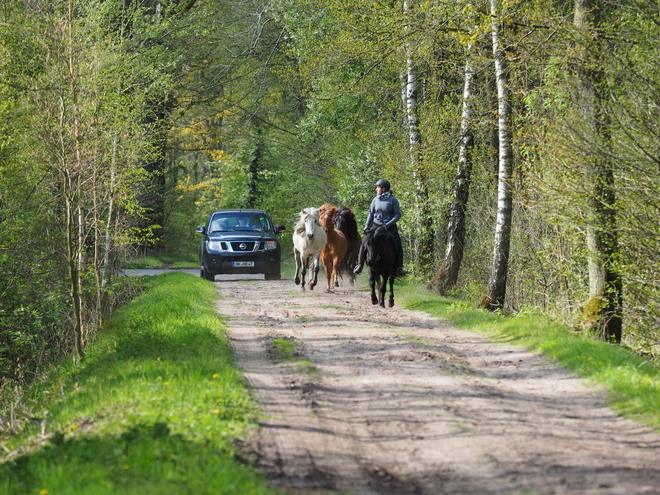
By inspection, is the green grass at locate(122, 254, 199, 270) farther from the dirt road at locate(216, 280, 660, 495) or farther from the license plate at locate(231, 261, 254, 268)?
the dirt road at locate(216, 280, 660, 495)

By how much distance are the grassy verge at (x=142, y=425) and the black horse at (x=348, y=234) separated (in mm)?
10985

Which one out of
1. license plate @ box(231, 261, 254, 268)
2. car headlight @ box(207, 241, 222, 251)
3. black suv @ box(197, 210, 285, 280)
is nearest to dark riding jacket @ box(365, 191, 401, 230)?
black suv @ box(197, 210, 285, 280)

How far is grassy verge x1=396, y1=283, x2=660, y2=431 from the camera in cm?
781

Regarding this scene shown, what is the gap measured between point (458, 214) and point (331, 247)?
11.7 feet

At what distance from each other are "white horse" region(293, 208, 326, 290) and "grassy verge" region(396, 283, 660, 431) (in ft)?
16.8

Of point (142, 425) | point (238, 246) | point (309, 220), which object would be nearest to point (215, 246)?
point (238, 246)

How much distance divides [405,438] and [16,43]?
496 inches

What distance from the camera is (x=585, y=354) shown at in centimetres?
1010

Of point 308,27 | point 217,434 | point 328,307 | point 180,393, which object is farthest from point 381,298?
point 308,27

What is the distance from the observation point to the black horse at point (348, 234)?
2250cm

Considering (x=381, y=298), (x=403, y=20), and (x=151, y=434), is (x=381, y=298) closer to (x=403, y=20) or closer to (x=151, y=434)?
(x=403, y=20)

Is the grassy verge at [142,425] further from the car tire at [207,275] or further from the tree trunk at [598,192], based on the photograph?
the car tire at [207,275]

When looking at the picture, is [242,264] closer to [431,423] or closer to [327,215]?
[327,215]

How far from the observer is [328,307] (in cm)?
1652
